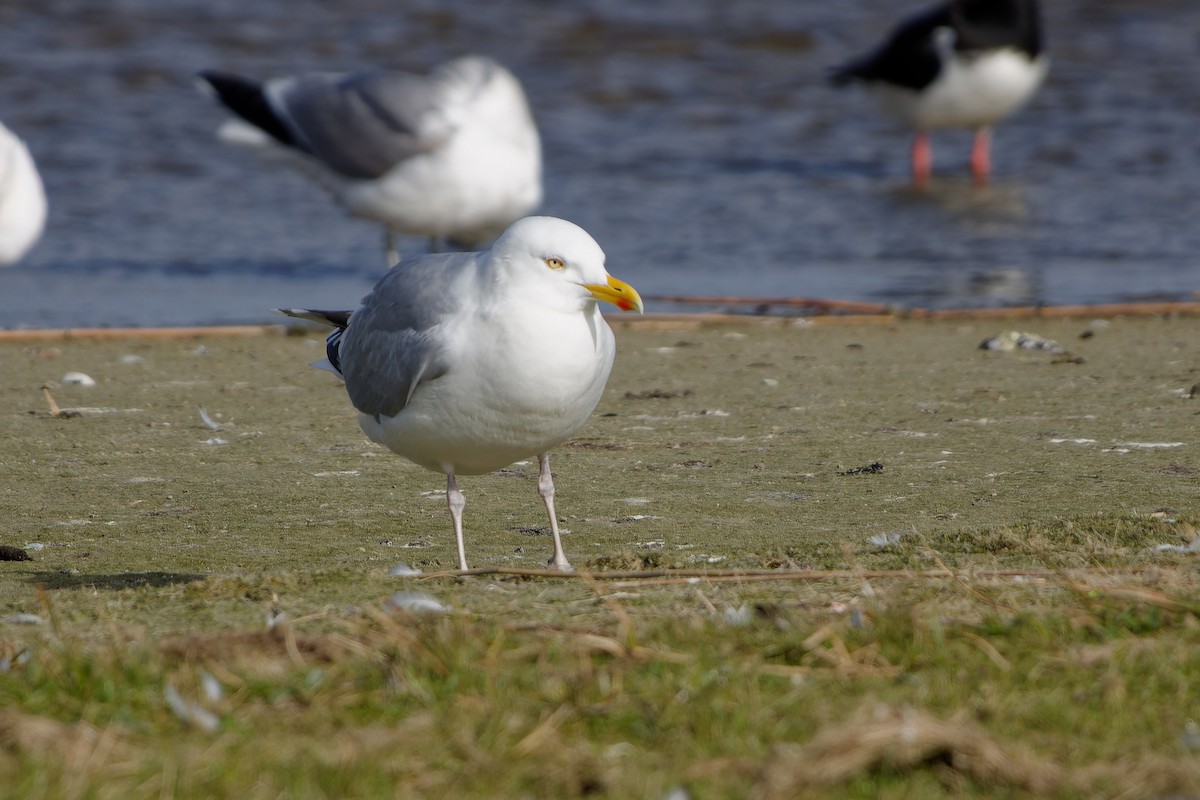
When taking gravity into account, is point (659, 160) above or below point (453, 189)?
→ below

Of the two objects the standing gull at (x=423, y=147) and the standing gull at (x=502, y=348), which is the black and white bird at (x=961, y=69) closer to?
the standing gull at (x=423, y=147)

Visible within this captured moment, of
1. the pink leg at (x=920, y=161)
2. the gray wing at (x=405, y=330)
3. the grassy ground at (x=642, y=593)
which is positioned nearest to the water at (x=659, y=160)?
the pink leg at (x=920, y=161)

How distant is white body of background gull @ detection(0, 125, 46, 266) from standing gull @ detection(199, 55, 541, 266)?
1332 millimetres

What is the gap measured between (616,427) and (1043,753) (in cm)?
305

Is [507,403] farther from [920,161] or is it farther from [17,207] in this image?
[920,161]

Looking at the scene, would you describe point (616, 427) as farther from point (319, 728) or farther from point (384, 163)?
point (384, 163)

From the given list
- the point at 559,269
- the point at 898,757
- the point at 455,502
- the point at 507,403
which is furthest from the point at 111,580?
the point at 898,757

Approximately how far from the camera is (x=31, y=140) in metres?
12.2

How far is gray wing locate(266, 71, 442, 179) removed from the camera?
8258mm

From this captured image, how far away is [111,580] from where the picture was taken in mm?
3555

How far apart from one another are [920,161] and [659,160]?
208 cm

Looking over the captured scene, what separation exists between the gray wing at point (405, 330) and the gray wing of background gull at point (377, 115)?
437 centimetres

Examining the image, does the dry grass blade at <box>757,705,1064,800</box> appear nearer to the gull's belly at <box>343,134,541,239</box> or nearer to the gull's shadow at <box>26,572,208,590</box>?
the gull's shadow at <box>26,572,208,590</box>

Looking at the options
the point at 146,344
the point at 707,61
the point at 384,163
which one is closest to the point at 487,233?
the point at 384,163
